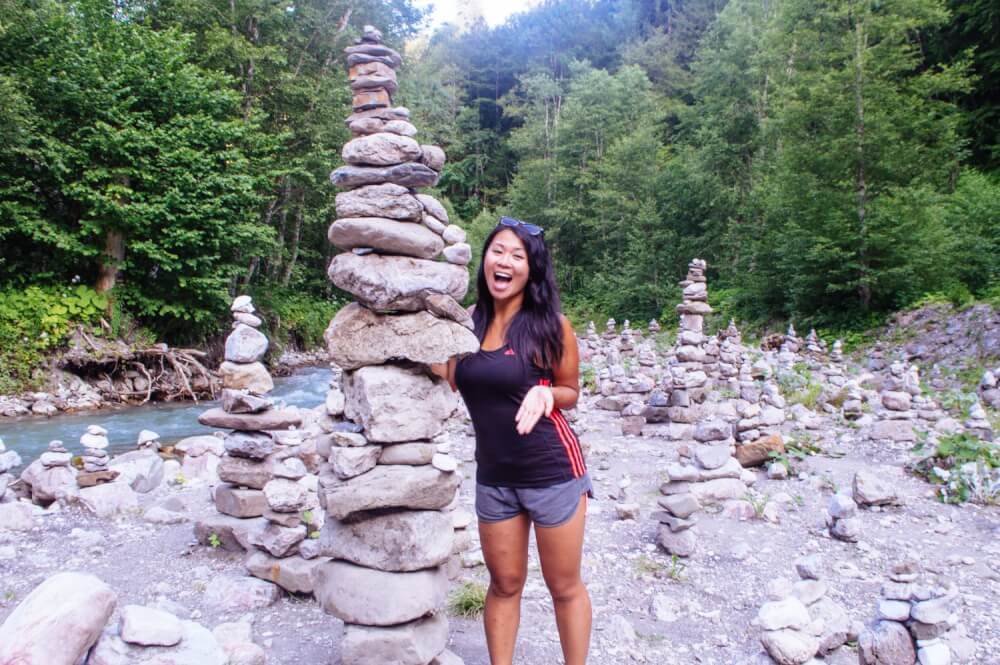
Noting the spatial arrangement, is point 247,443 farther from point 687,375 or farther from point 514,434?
point 687,375

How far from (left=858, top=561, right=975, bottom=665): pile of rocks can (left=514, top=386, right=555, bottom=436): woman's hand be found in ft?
7.66

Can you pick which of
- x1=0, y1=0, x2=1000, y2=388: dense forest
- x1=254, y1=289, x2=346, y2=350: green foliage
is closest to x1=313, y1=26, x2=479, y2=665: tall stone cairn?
x1=0, y1=0, x2=1000, y2=388: dense forest

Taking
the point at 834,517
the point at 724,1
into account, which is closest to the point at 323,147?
the point at 834,517

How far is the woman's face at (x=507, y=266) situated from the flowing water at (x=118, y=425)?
290 inches

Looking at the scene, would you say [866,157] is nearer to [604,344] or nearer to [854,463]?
[604,344]

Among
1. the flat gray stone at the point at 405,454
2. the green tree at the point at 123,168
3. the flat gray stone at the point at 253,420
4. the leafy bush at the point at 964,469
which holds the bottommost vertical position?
the leafy bush at the point at 964,469

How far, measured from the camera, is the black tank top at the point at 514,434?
3.07 metres

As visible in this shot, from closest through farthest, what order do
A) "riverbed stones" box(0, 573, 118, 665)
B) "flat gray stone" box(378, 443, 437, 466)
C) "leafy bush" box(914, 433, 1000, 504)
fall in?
"riverbed stones" box(0, 573, 118, 665) → "flat gray stone" box(378, 443, 437, 466) → "leafy bush" box(914, 433, 1000, 504)

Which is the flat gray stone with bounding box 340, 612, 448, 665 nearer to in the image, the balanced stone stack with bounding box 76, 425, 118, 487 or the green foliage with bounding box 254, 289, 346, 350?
the balanced stone stack with bounding box 76, 425, 118, 487

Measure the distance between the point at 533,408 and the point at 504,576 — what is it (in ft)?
3.03

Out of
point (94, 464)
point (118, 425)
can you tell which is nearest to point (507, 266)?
point (94, 464)

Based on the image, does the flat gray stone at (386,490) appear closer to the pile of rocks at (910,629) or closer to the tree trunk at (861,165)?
the pile of rocks at (910,629)

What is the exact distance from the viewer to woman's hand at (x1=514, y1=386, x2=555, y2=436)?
2.93m

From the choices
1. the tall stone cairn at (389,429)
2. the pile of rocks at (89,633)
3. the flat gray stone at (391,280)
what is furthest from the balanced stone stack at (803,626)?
the pile of rocks at (89,633)
